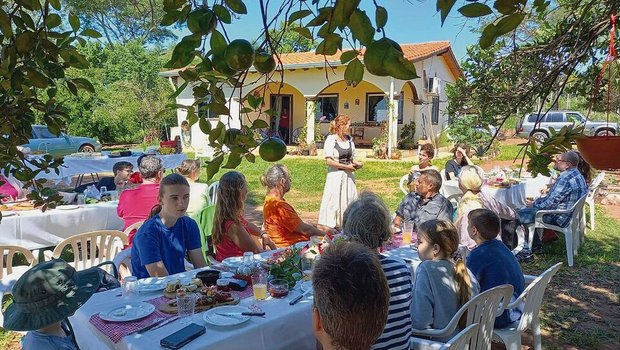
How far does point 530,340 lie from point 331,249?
2.96 m

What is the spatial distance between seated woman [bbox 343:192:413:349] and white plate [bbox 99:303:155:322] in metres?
1.20

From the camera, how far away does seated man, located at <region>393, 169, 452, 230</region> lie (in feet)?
14.8

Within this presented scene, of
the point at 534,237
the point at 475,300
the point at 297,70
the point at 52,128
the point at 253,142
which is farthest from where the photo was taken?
the point at 297,70

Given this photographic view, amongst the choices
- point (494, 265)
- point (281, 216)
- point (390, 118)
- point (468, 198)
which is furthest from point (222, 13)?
point (390, 118)

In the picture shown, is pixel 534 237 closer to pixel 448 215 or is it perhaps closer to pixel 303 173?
pixel 448 215

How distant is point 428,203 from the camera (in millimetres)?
4609

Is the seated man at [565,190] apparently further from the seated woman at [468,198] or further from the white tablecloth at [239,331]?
the white tablecloth at [239,331]

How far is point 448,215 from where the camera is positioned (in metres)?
4.54

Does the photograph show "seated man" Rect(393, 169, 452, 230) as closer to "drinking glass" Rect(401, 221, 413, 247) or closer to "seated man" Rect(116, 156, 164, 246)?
"drinking glass" Rect(401, 221, 413, 247)

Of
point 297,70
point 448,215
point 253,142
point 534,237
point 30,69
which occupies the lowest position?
point 534,237

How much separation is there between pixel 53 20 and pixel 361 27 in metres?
1.06

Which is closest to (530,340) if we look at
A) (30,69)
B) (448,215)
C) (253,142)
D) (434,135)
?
(448,215)

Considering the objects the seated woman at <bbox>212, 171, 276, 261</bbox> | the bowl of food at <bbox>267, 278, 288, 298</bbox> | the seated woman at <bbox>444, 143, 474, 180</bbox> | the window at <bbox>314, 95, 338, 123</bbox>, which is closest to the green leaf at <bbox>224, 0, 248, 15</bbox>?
the bowl of food at <bbox>267, 278, 288, 298</bbox>

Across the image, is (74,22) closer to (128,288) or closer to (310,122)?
(128,288)
